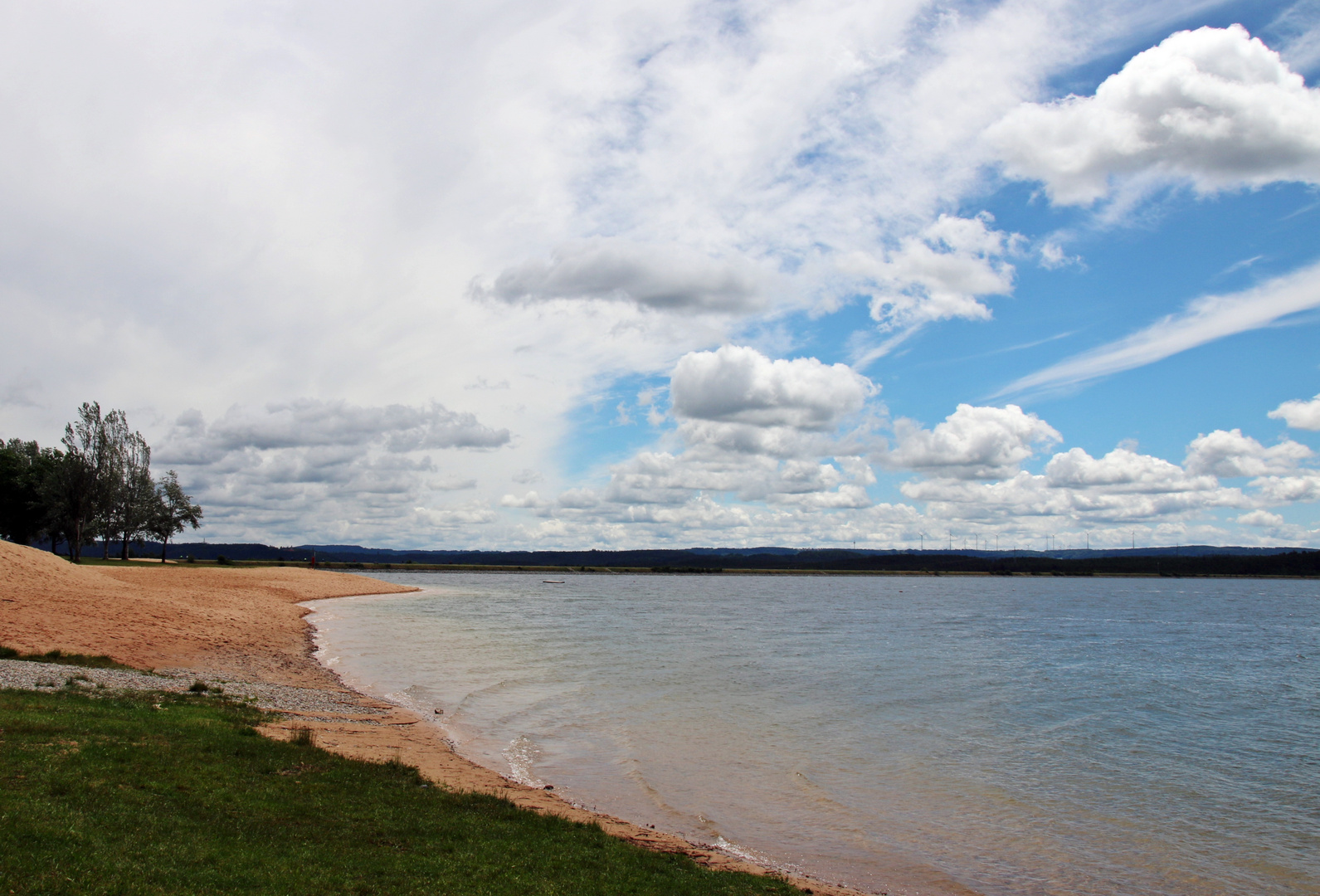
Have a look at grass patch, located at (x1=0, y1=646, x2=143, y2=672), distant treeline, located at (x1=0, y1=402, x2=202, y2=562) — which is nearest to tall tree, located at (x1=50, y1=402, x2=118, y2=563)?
distant treeline, located at (x1=0, y1=402, x2=202, y2=562)

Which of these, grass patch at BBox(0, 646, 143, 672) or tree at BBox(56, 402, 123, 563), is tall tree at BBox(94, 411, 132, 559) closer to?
tree at BBox(56, 402, 123, 563)

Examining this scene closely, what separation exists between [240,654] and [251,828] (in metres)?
29.7

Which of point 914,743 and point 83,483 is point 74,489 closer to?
point 83,483

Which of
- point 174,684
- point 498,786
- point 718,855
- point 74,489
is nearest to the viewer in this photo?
point 718,855

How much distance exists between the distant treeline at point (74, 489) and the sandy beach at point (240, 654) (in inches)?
1636

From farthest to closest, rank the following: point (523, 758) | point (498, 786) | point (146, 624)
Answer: point (146, 624) → point (523, 758) → point (498, 786)

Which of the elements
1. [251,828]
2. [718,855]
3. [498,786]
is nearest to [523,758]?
[498,786]

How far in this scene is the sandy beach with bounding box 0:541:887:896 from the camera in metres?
18.7

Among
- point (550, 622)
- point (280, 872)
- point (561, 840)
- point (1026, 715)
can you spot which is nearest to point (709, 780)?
point (561, 840)

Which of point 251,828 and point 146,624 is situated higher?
point 251,828

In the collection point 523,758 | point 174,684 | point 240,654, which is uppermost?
point 174,684

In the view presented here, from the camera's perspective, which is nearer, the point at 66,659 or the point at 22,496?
the point at 66,659

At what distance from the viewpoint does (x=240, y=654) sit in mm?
38219

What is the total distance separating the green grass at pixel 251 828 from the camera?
10109mm
